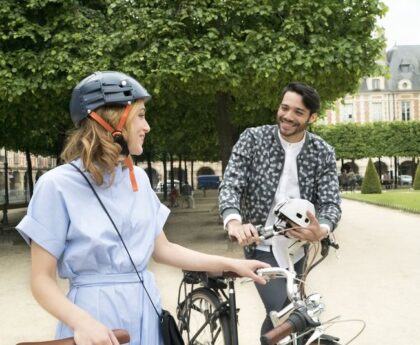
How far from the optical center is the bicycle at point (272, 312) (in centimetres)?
242

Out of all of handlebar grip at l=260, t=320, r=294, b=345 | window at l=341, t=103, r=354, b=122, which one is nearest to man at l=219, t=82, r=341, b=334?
handlebar grip at l=260, t=320, r=294, b=345

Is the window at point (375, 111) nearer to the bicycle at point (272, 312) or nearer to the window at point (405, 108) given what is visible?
the window at point (405, 108)

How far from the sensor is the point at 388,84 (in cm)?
7394

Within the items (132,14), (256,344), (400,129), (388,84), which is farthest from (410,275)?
(388,84)

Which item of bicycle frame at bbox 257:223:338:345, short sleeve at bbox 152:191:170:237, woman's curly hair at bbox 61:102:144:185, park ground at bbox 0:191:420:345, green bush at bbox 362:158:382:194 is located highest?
woman's curly hair at bbox 61:102:144:185

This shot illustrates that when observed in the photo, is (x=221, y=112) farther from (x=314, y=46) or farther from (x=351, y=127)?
(x=351, y=127)

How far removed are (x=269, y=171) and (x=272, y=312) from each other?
97 centimetres

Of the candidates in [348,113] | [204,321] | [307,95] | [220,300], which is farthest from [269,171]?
[348,113]

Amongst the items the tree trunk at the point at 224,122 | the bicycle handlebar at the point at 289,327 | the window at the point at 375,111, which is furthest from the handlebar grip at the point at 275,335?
the window at the point at 375,111

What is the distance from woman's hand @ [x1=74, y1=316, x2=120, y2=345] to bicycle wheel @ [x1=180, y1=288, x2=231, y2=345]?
4.89 ft

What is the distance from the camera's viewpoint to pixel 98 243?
6.11 feet

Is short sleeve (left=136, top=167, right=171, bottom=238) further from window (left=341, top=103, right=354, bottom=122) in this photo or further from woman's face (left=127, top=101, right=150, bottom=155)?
window (left=341, top=103, right=354, bottom=122)

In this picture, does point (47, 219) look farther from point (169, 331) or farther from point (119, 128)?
point (169, 331)

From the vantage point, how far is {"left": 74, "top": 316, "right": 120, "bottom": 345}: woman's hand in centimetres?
165
